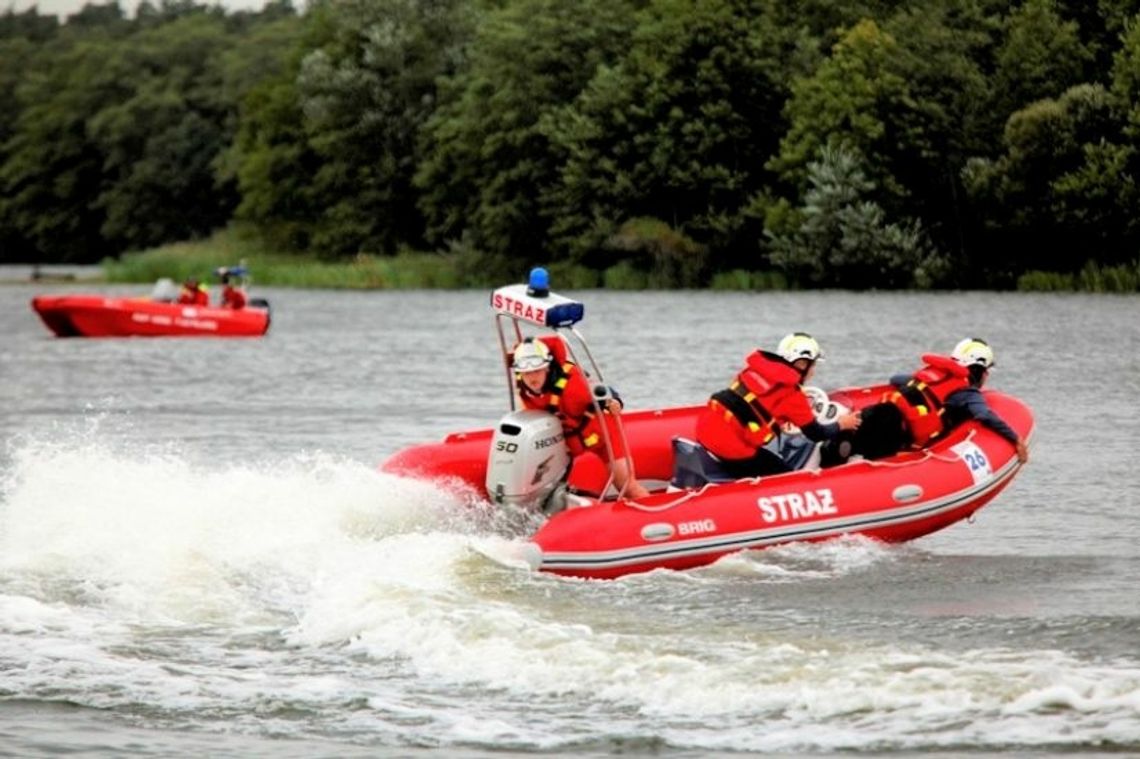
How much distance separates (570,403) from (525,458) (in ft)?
1.42

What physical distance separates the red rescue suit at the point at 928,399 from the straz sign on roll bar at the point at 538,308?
2.32 metres

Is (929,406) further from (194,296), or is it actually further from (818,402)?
(194,296)

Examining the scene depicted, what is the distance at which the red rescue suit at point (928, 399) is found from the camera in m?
Answer: 13.7

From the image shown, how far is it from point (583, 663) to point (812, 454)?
13.0 feet

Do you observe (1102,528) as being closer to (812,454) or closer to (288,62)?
(812,454)

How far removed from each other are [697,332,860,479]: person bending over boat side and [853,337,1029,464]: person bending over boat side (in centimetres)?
60

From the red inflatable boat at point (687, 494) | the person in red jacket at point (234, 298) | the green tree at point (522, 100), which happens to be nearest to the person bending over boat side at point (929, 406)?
the red inflatable boat at point (687, 494)

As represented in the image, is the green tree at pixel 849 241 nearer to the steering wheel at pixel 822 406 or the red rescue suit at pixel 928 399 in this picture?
the red rescue suit at pixel 928 399

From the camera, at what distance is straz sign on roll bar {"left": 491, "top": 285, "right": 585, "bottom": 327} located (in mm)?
12484

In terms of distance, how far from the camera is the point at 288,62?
80.6m

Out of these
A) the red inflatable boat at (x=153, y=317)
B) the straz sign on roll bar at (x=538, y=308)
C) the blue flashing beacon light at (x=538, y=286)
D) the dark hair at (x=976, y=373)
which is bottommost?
the red inflatable boat at (x=153, y=317)

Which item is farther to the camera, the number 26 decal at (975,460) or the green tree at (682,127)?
the green tree at (682,127)

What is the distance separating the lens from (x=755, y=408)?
42.7 feet

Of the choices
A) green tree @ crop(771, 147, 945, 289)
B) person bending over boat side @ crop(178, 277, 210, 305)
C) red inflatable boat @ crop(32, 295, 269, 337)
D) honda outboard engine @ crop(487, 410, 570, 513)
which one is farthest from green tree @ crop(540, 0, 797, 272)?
honda outboard engine @ crop(487, 410, 570, 513)
